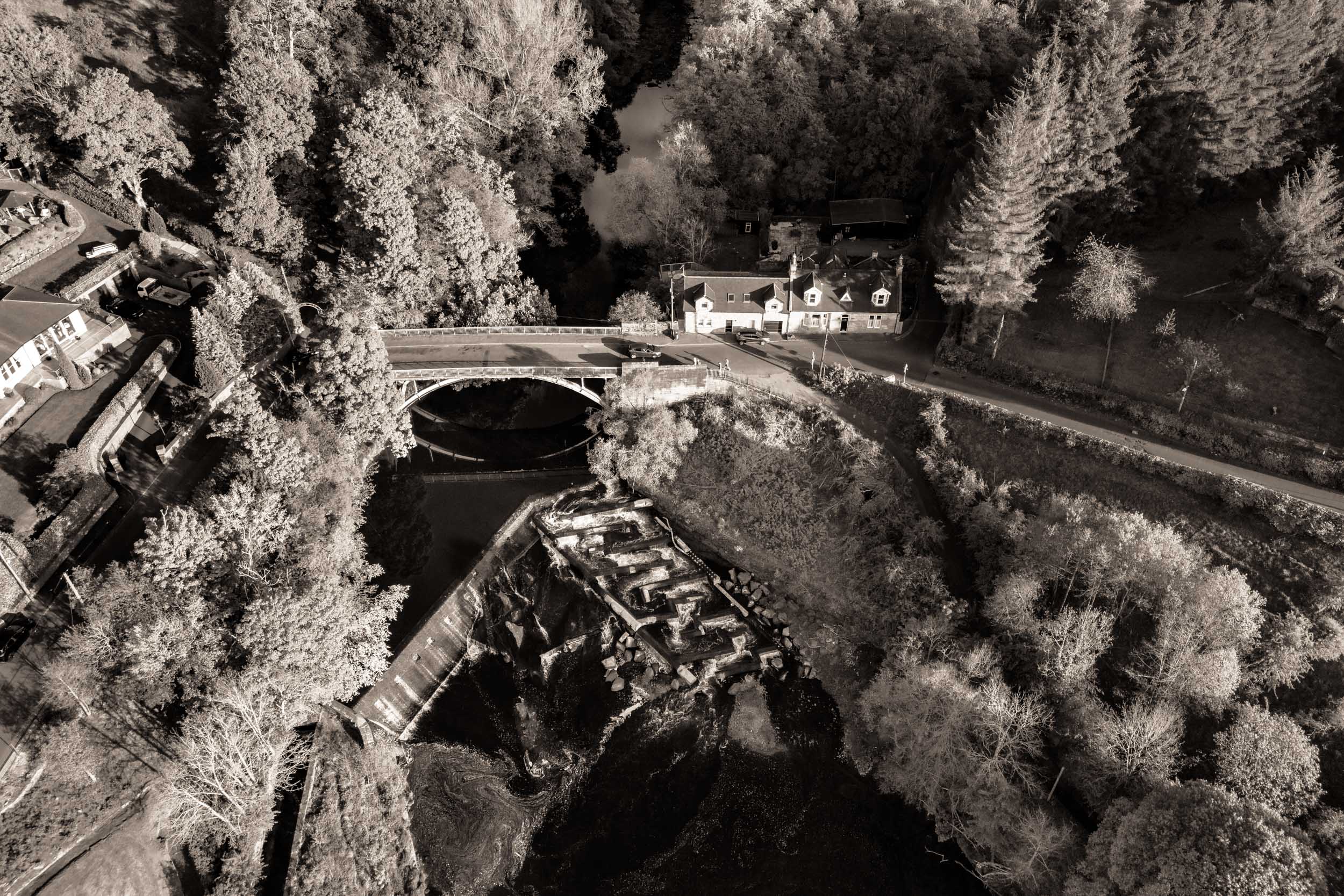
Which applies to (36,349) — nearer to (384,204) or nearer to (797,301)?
(384,204)

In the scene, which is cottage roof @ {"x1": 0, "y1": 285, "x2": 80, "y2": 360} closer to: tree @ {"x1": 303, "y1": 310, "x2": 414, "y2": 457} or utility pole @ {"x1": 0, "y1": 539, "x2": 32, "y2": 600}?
utility pole @ {"x1": 0, "y1": 539, "x2": 32, "y2": 600}

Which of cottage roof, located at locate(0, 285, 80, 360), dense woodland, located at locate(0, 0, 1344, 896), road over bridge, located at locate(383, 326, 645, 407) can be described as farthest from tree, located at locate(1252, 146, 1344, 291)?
cottage roof, located at locate(0, 285, 80, 360)

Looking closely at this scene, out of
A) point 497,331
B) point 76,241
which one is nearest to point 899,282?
point 497,331

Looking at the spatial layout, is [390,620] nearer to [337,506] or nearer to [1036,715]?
[337,506]

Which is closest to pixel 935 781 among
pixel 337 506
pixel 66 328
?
pixel 337 506

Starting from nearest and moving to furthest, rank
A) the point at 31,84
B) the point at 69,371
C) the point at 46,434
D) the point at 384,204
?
1. the point at 46,434
2. the point at 69,371
3. the point at 384,204
4. the point at 31,84

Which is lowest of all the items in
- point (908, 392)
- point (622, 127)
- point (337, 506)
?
point (337, 506)
